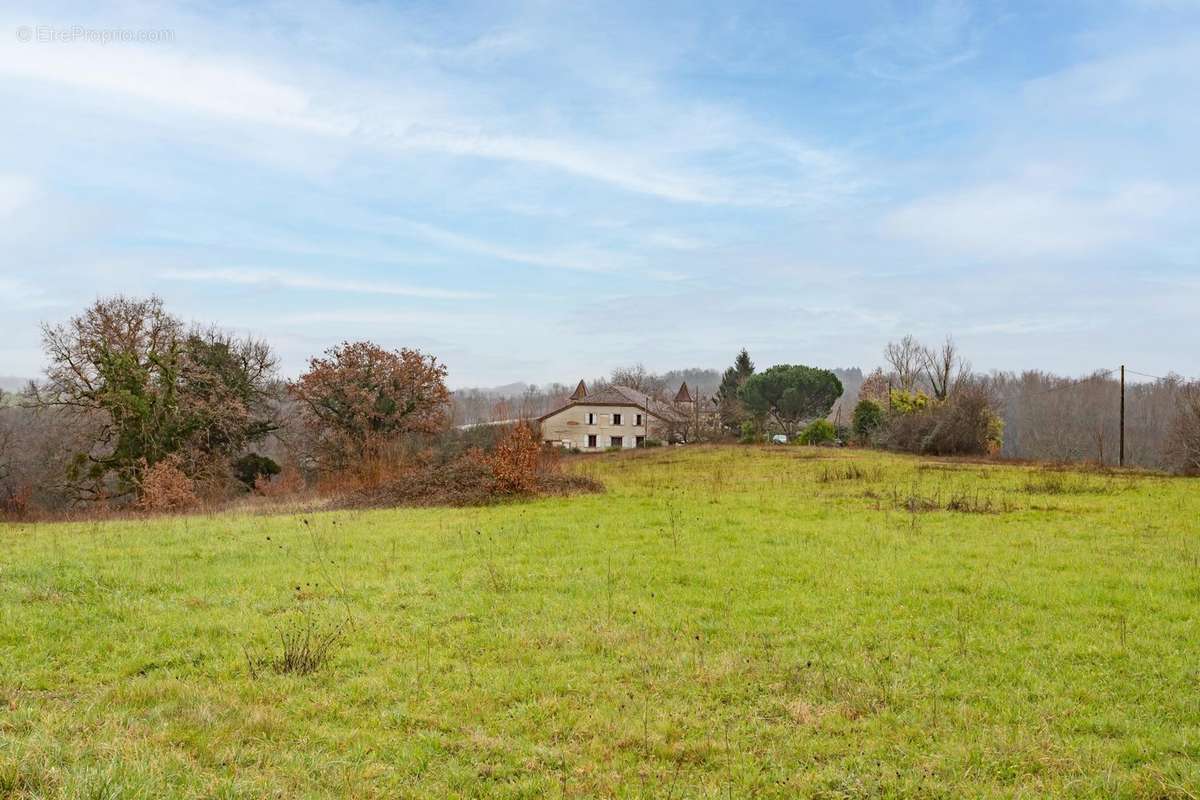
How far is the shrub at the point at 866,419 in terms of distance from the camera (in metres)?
48.5

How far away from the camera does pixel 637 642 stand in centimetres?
740

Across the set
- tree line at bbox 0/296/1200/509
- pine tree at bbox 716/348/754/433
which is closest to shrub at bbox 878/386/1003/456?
tree line at bbox 0/296/1200/509

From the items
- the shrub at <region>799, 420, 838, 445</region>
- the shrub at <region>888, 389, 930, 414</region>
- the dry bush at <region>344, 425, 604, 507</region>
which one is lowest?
the dry bush at <region>344, 425, 604, 507</region>

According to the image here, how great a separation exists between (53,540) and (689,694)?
46.7 feet

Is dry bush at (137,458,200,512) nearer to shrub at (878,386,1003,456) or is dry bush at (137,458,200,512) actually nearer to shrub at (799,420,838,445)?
shrub at (878,386,1003,456)

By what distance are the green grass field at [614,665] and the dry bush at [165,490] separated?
13.9m

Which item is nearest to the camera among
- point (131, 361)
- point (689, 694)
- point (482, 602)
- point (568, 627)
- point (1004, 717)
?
point (1004, 717)

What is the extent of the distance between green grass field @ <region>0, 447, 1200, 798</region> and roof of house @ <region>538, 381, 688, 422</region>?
Answer: 53285 mm

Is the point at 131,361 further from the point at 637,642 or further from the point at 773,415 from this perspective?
the point at 773,415

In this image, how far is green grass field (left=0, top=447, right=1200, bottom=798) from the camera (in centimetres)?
466

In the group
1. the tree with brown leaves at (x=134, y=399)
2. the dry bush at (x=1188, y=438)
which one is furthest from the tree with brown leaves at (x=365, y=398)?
the dry bush at (x=1188, y=438)

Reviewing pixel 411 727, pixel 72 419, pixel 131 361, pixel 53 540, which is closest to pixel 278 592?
pixel 411 727

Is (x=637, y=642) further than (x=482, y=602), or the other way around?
(x=482, y=602)

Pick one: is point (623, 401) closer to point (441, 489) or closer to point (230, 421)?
point (230, 421)
